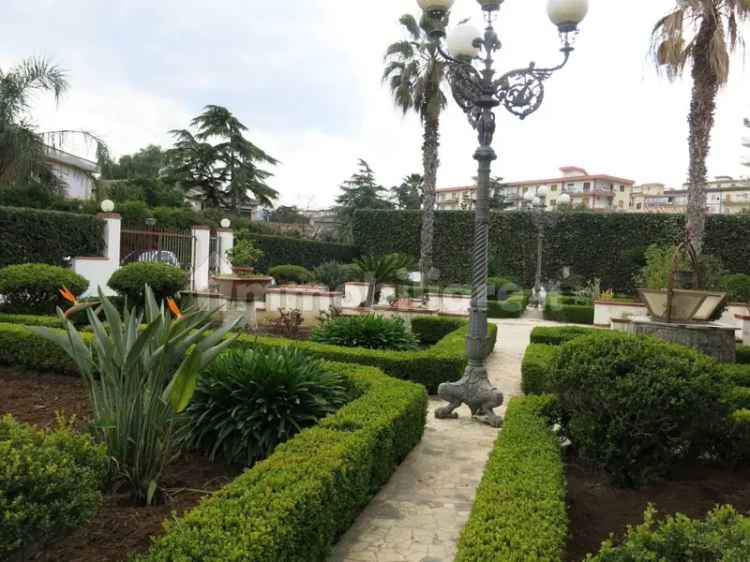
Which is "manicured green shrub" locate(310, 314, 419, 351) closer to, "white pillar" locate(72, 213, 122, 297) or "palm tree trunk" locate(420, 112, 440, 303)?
"white pillar" locate(72, 213, 122, 297)

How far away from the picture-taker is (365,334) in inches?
278

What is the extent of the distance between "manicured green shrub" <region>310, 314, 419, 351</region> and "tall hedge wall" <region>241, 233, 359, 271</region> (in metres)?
11.9

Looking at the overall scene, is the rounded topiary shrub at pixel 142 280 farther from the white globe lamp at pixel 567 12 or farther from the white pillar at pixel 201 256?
the white globe lamp at pixel 567 12

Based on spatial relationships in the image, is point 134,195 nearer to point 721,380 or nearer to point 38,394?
point 38,394

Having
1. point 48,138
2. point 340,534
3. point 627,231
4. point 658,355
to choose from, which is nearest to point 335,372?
point 340,534

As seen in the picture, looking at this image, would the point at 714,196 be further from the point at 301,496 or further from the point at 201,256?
the point at 301,496

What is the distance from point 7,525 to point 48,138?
49.2 feet

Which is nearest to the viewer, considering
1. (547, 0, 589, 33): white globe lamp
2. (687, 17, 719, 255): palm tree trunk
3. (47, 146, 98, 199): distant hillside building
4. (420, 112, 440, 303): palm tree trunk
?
(547, 0, 589, 33): white globe lamp

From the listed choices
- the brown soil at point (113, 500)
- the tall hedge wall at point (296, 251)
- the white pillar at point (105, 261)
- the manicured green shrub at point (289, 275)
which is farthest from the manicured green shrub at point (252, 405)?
the tall hedge wall at point (296, 251)

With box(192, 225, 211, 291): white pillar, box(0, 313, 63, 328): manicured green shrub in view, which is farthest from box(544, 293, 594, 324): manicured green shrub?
box(0, 313, 63, 328): manicured green shrub

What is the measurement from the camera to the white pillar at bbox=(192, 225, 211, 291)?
14633 mm

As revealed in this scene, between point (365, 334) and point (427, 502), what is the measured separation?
3871 mm

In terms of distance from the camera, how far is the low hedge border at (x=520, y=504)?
2012 millimetres

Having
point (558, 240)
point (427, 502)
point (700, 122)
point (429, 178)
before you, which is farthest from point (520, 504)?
point (558, 240)
